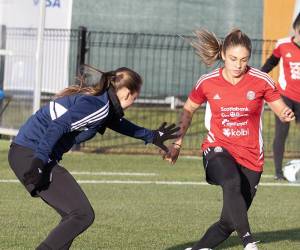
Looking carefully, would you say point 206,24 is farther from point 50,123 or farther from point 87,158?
point 50,123

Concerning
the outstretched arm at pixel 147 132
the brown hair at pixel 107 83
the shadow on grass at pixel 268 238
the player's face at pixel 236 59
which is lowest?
the shadow on grass at pixel 268 238

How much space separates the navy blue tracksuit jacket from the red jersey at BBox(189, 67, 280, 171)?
970 millimetres

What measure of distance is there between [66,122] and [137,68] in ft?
50.5

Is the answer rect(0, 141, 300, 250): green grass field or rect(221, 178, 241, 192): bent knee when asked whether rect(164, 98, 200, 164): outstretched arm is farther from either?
rect(0, 141, 300, 250): green grass field

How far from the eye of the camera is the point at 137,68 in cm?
2217

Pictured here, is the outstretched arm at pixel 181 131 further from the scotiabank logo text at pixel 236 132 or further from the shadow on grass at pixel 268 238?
the shadow on grass at pixel 268 238

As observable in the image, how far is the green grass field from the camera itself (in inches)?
346

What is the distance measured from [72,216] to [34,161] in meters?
0.53

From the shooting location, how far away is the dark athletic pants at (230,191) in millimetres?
7469

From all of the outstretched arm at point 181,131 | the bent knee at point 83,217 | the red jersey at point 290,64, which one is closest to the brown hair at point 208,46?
the outstretched arm at point 181,131

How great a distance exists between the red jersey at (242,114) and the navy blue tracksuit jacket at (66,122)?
0.97 metres

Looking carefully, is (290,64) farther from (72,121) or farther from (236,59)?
(72,121)

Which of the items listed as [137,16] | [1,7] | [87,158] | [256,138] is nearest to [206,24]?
[137,16]

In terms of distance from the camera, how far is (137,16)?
22094mm
